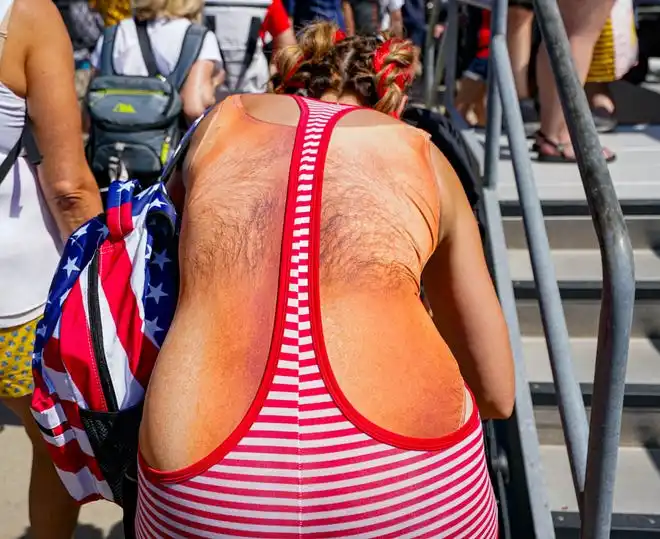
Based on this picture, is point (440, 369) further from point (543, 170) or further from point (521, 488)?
point (543, 170)

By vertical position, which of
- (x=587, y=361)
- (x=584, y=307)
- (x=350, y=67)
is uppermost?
(x=350, y=67)

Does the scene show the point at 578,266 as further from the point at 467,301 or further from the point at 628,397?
the point at 467,301

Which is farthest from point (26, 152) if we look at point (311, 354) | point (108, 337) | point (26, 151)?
point (311, 354)

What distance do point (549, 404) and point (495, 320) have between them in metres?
1.22

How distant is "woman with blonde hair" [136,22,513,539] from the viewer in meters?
1.25

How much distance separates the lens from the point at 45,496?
2.18 m

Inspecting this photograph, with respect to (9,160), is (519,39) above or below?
below

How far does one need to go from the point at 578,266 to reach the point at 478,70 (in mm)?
2596

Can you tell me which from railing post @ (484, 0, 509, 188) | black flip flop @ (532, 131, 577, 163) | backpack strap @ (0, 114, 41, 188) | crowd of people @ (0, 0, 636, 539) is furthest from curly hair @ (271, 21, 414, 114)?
black flip flop @ (532, 131, 577, 163)

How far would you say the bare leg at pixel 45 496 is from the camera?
2158 millimetres

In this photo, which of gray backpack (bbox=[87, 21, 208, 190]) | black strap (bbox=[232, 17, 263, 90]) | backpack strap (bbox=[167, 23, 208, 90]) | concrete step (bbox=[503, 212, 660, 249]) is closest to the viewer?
concrete step (bbox=[503, 212, 660, 249])

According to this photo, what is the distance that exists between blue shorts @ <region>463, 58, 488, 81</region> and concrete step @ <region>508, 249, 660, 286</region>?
235 centimetres

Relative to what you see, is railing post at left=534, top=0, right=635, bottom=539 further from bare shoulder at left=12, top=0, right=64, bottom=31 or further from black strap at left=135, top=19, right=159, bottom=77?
black strap at left=135, top=19, right=159, bottom=77

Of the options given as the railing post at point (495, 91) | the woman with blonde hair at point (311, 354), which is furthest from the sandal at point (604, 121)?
the woman with blonde hair at point (311, 354)
